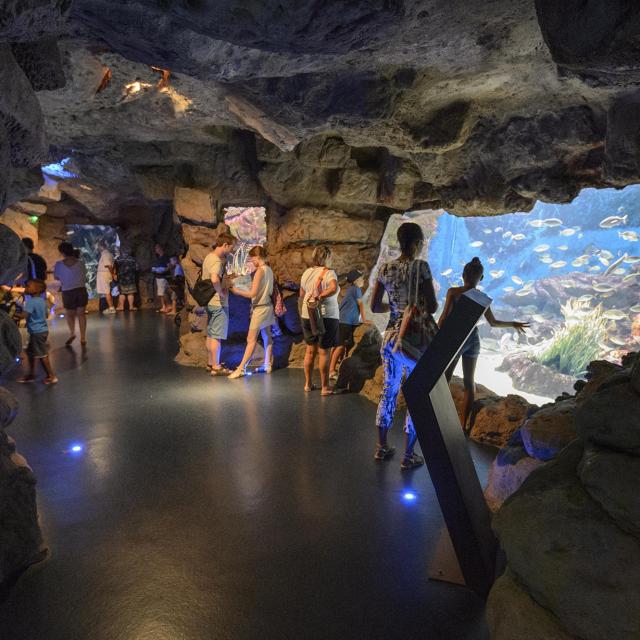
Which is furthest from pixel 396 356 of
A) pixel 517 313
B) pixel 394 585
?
pixel 517 313

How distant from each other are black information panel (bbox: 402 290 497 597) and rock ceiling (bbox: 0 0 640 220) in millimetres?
1301

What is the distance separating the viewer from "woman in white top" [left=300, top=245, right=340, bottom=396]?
19.4 feet

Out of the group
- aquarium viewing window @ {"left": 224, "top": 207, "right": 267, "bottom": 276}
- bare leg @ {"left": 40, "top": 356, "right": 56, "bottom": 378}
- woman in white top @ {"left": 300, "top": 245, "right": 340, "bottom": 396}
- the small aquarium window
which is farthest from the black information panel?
the small aquarium window

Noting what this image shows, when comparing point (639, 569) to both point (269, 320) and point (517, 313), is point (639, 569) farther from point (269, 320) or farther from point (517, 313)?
point (517, 313)

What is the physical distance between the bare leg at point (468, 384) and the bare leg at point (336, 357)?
7.25 ft

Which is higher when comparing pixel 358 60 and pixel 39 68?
pixel 358 60

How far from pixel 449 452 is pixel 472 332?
87.6 inches

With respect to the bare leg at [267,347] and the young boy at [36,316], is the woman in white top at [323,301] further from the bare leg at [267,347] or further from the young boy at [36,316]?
the young boy at [36,316]

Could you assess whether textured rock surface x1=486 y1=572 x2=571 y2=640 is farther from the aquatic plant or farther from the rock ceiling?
the aquatic plant

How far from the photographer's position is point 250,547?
297cm

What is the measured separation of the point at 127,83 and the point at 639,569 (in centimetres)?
633

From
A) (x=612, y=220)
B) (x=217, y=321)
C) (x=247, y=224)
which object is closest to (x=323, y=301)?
(x=217, y=321)

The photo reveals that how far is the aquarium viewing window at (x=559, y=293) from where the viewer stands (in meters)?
16.0

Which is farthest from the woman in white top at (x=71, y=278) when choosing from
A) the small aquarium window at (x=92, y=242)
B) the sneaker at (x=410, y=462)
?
the small aquarium window at (x=92, y=242)
